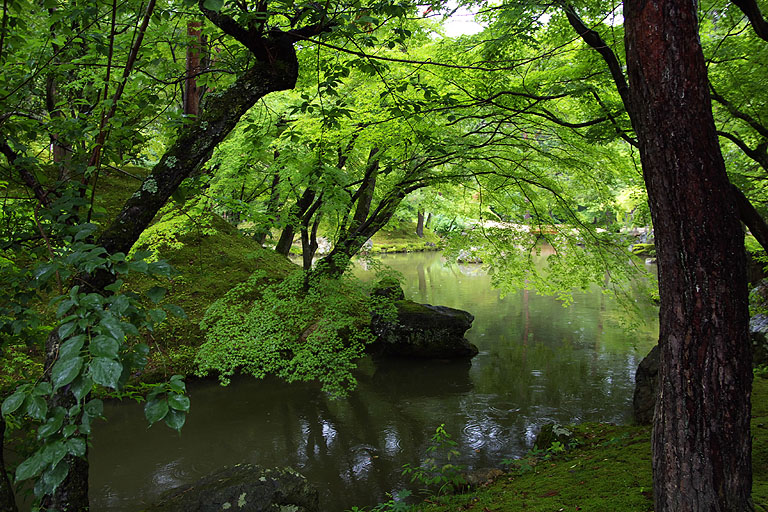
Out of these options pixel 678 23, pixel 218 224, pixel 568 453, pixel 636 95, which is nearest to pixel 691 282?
pixel 636 95

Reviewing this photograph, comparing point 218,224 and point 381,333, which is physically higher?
point 218,224

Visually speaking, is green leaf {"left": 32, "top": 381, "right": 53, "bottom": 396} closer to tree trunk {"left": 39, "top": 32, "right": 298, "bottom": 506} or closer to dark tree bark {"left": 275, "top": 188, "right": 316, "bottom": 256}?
tree trunk {"left": 39, "top": 32, "right": 298, "bottom": 506}

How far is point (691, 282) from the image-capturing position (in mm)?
2016

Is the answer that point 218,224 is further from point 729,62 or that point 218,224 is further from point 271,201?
point 729,62

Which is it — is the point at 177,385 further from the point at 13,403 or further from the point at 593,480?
the point at 593,480

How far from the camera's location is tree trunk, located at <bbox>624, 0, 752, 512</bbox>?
6.52ft

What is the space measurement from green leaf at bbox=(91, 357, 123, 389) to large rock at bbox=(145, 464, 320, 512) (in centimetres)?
339

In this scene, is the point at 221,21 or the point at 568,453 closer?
the point at 221,21

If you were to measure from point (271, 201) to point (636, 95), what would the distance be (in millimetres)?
8359

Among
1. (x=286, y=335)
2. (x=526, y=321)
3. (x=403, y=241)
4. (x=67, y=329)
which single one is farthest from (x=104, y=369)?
(x=403, y=241)

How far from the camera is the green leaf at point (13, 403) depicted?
3.49 ft

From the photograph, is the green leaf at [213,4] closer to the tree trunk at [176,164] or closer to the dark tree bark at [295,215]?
the tree trunk at [176,164]

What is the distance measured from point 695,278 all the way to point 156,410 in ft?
7.38

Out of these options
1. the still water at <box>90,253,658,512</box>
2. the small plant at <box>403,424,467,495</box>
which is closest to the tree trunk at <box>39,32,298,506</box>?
the small plant at <box>403,424,467,495</box>
